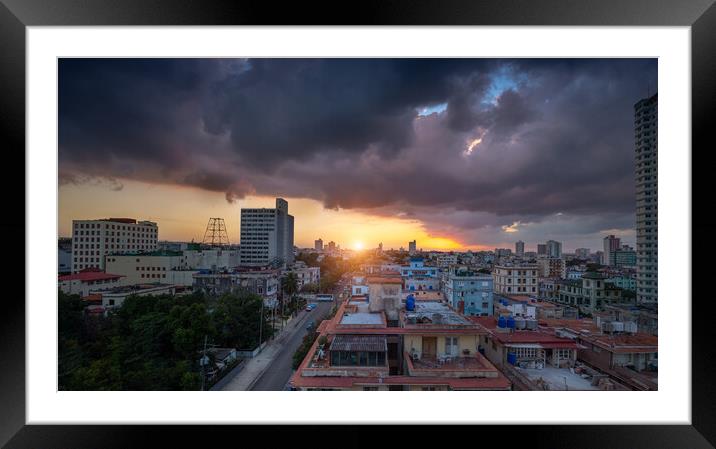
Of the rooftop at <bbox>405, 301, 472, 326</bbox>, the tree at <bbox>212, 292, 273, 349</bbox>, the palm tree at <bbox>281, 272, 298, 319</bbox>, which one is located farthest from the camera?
the palm tree at <bbox>281, 272, 298, 319</bbox>

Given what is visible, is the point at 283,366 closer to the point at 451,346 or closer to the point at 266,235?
the point at 266,235

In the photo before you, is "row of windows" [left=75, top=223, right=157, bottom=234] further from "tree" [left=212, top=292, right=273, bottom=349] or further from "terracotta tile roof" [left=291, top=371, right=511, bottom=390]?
"terracotta tile roof" [left=291, top=371, right=511, bottom=390]

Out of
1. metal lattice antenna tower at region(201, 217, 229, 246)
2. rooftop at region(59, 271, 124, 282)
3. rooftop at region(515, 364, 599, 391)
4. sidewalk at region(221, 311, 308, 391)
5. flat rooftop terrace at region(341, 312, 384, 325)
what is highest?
metal lattice antenna tower at region(201, 217, 229, 246)

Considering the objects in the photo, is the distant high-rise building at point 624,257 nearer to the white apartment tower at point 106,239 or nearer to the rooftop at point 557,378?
the rooftop at point 557,378

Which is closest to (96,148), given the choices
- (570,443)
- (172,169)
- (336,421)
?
(172,169)

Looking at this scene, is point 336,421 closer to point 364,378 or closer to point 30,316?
point 364,378

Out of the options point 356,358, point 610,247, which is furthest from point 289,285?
point 610,247

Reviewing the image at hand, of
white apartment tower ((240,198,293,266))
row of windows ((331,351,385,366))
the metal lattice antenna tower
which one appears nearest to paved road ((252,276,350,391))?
row of windows ((331,351,385,366))

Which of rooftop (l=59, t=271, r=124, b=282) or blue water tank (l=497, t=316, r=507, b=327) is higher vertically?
rooftop (l=59, t=271, r=124, b=282)
